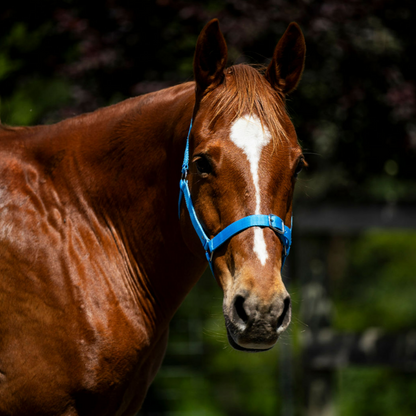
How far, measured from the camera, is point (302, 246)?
17.6ft

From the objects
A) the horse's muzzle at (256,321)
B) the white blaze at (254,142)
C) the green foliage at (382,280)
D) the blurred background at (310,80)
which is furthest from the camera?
the green foliage at (382,280)

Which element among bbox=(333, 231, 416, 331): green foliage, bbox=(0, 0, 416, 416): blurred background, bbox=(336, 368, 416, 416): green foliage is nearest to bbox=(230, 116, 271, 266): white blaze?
bbox=(0, 0, 416, 416): blurred background

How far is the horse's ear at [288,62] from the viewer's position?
8.16 ft

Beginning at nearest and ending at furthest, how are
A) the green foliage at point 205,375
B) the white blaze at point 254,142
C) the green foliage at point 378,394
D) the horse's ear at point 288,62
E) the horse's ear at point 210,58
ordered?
the white blaze at point 254,142, the horse's ear at point 210,58, the horse's ear at point 288,62, the green foliage at point 205,375, the green foliage at point 378,394

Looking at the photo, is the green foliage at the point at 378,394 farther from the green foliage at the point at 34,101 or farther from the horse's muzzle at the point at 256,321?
the horse's muzzle at the point at 256,321

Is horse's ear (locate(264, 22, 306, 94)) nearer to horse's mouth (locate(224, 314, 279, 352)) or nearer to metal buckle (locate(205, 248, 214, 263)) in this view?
metal buckle (locate(205, 248, 214, 263))

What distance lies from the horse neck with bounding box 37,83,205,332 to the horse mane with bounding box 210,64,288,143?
266mm

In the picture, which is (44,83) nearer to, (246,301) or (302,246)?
(302,246)

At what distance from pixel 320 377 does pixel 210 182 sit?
3.73 meters

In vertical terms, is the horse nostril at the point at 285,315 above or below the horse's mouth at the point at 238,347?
above

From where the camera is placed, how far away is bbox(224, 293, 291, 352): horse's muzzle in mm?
1924

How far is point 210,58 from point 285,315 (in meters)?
1.22

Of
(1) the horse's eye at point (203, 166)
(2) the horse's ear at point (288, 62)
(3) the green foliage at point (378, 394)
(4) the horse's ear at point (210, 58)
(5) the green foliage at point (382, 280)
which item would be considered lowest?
(3) the green foliage at point (378, 394)

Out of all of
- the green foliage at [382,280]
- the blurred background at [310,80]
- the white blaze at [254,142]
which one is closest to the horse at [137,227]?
the white blaze at [254,142]
